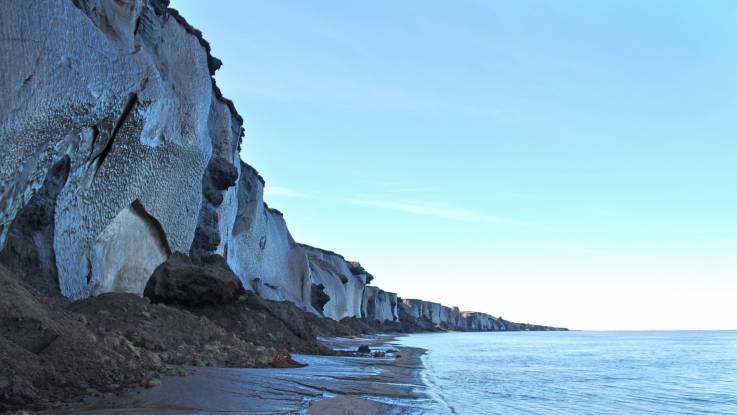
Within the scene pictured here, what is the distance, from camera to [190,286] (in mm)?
14359

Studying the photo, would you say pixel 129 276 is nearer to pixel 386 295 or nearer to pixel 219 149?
pixel 219 149

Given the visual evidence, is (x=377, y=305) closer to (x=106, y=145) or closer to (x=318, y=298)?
(x=318, y=298)

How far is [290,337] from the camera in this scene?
51.3ft

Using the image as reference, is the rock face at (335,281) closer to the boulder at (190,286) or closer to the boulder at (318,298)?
the boulder at (318,298)

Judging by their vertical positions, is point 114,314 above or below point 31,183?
below

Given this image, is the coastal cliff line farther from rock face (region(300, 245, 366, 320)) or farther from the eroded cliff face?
rock face (region(300, 245, 366, 320))

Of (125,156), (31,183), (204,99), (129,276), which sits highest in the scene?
(204,99)

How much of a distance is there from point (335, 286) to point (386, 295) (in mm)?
33031

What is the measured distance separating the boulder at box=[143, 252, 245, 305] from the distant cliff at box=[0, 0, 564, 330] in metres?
1.71

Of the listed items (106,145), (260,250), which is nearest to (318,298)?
(260,250)

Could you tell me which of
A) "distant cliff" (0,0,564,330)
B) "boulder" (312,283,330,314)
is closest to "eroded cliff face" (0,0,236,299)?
"distant cliff" (0,0,564,330)

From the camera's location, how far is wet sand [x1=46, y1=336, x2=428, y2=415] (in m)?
5.19

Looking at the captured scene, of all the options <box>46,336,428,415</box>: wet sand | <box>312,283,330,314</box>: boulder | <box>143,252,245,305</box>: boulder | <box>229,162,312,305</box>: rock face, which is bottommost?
<box>46,336,428,415</box>: wet sand

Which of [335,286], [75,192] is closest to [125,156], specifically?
[75,192]
